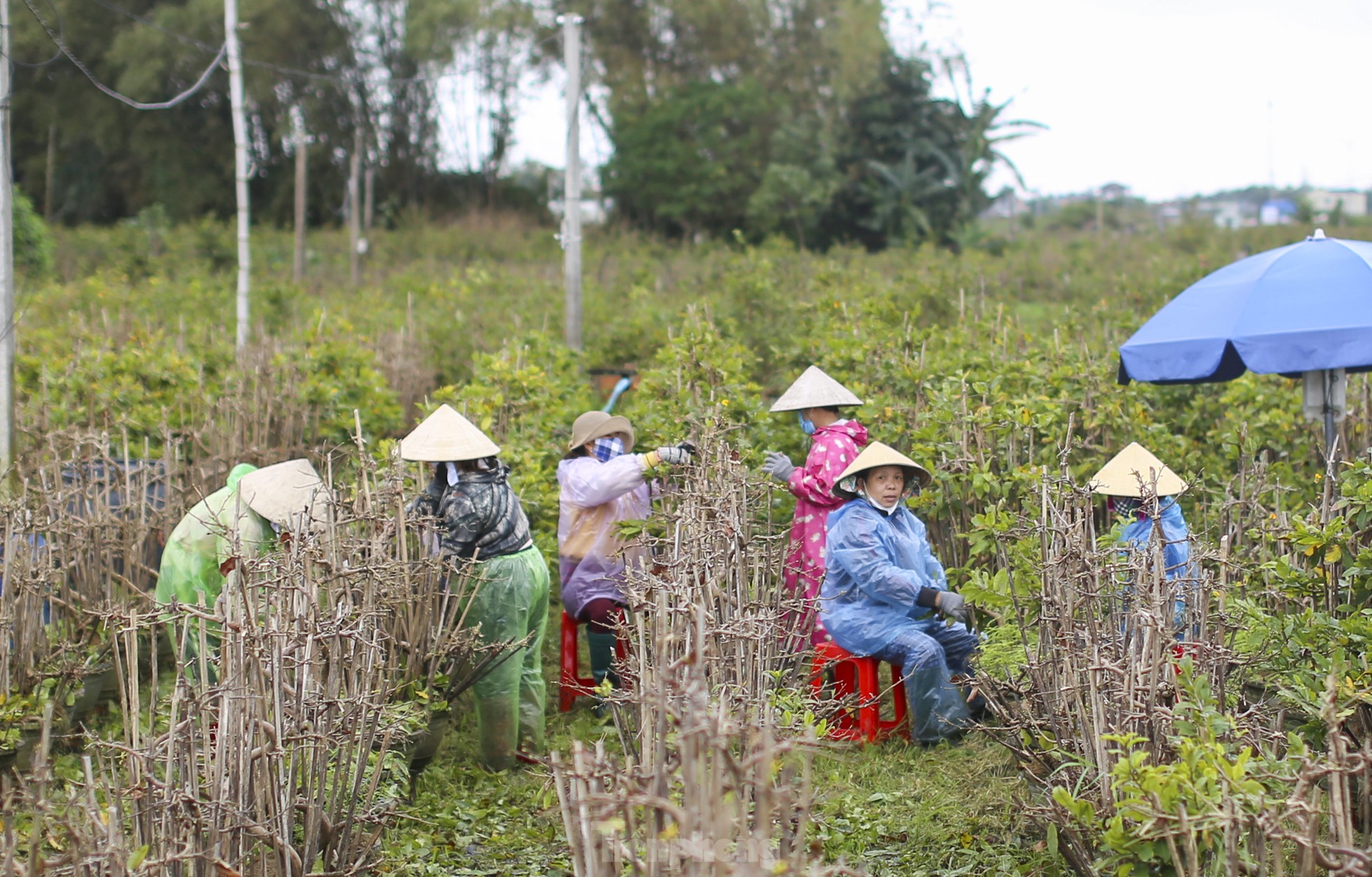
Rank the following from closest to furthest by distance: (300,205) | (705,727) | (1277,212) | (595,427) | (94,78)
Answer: (705,727)
(595,427)
(94,78)
(300,205)
(1277,212)

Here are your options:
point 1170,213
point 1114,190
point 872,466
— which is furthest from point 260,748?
point 1114,190

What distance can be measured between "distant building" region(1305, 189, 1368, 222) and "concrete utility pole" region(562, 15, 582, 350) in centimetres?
1685

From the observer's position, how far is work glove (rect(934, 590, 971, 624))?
14.5 ft

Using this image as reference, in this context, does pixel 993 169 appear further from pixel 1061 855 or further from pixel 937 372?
pixel 1061 855

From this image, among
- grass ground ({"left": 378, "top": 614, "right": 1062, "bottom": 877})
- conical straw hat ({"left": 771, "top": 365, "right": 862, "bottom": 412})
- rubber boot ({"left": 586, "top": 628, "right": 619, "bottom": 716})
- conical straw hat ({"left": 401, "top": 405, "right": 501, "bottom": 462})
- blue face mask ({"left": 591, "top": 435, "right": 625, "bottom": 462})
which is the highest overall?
conical straw hat ({"left": 771, "top": 365, "right": 862, "bottom": 412})

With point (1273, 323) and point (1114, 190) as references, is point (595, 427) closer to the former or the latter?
point (1273, 323)

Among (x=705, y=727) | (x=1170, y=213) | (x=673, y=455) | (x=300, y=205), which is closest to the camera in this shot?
(x=705, y=727)

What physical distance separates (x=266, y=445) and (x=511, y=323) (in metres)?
4.63

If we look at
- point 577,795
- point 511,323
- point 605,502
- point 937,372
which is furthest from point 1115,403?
point 511,323

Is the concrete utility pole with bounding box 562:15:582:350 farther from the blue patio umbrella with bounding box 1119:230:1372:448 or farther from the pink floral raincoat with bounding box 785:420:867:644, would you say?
the blue patio umbrella with bounding box 1119:230:1372:448

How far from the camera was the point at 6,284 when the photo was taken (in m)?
6.67

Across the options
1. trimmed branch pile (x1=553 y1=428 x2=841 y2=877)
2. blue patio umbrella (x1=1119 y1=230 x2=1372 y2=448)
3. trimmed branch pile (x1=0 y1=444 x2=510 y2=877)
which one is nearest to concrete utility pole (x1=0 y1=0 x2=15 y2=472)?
trimmed branch pile (x1=0 y1=444 x2=510 y2=877)

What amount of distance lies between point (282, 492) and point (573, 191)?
6.54 metres

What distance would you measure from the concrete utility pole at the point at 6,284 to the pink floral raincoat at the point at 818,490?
163 inches
